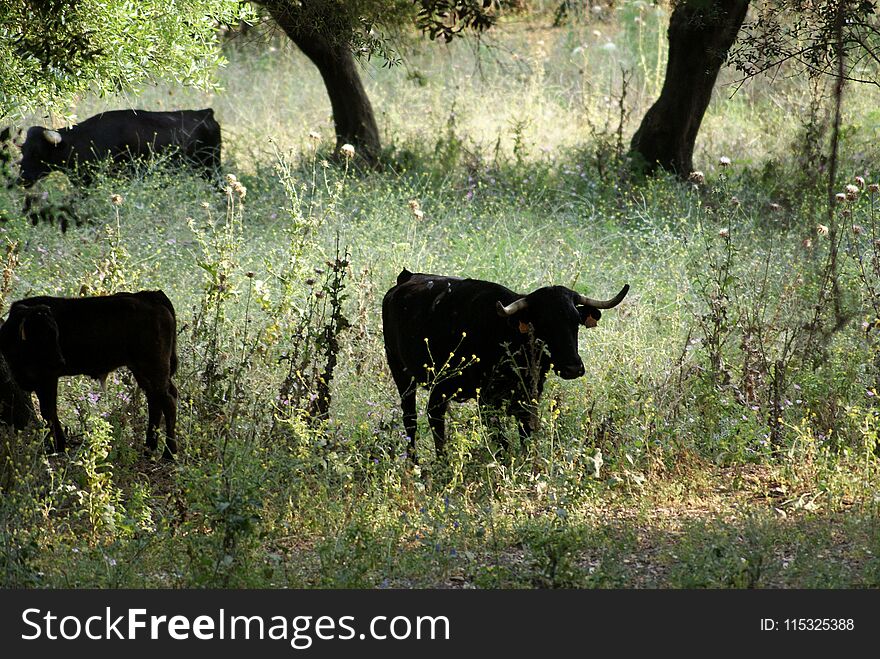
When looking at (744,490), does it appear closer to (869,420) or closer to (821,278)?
(869,420)

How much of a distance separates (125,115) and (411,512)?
10.7m

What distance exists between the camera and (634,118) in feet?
60.3

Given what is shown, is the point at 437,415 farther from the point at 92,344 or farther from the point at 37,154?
the point at 37,154

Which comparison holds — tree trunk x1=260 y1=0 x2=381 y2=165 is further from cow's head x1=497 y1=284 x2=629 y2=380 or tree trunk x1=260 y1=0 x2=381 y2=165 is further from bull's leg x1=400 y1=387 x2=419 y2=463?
cow's head x1=497 y1=284 x2=629 y2=380

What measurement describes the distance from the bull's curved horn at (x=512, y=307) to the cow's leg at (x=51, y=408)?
9.21 feet

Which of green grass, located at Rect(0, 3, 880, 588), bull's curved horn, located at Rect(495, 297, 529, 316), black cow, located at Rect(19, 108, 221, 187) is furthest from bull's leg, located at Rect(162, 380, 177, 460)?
black cow, located at Rect(19, 108, 221, 187)

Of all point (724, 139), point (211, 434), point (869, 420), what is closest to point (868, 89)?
point (724, 139)

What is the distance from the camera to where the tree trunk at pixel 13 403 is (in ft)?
24.1

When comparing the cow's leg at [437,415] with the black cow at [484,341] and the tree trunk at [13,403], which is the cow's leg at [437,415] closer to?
the black cow at [484,341]

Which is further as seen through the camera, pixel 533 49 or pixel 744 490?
pixel 533 49

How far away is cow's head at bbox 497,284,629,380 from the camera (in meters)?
7.29

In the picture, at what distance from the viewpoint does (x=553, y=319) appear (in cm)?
738

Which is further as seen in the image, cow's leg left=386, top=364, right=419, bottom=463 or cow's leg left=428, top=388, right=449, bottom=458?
cow's leg left=386, top=364, right=419, bottom=463

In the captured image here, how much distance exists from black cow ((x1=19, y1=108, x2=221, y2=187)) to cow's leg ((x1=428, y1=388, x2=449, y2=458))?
25.5 feet
